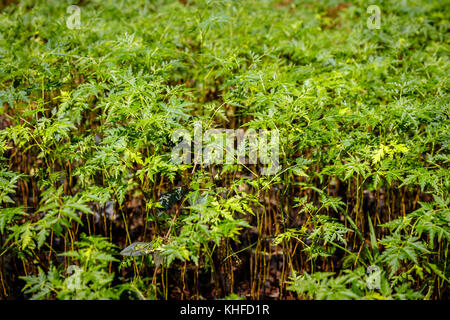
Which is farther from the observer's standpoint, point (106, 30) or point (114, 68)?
point (106, 30)

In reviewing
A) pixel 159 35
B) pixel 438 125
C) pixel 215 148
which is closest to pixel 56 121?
pixel 215 148

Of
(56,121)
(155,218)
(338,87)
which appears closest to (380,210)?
(338,87)

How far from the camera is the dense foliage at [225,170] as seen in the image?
5.86 ft

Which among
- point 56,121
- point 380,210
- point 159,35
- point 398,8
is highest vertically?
point 398,8

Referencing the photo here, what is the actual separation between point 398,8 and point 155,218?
13.1 ft

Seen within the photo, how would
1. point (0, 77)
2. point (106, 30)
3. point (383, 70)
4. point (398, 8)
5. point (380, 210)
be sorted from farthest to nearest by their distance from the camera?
point (398, 8) < point (106, 30) < point (380, 210) < point (383, 70) < point (0, 77)

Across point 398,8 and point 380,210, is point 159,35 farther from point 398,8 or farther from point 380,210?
point 398,8

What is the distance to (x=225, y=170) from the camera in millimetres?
2043

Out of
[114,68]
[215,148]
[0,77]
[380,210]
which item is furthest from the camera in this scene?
[380,210]

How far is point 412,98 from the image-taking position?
8.38 feet

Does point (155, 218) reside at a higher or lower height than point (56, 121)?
lower

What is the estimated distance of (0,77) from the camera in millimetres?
2590

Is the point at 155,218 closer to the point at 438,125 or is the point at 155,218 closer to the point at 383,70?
the point at 438,125

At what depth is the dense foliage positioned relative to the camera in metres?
1.79
